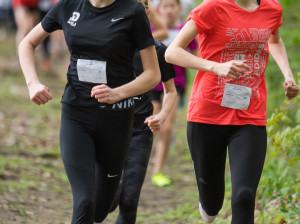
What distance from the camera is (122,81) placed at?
3871 millimetres

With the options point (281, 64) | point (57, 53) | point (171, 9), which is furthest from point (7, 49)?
point (281, 64)

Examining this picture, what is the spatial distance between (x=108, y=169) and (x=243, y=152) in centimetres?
86

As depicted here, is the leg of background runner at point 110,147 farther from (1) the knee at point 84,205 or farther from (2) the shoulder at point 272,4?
(2) the shoulder at point 272,4

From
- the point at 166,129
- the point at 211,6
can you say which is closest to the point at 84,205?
the point at 211,6

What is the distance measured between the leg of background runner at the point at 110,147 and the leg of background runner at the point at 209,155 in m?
0.48

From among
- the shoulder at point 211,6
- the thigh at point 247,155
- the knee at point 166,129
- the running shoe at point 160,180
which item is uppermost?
the shoulder at point 211,6

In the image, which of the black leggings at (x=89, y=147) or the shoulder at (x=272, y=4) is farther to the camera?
the shoulder at (x=272, y=4)

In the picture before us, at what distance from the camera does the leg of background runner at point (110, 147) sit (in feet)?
12.8

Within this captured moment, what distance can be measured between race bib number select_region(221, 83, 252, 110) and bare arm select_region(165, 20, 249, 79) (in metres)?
0.22

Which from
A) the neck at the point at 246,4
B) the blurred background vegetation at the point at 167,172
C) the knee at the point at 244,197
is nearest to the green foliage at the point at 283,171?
the blurred background vegetation at the point at 167,172

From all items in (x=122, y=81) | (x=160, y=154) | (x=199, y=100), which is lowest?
(x=160, y=154)

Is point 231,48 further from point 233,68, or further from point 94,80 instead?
point 94,80

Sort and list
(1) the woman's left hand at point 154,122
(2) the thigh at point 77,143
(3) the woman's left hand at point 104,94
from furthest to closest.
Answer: (1) the woman's left hand at point 154,122
(2) the thigh at point 77,143
(3) the woman's left hand at point 104,94

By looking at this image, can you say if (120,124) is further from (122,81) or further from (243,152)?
(243,152)
